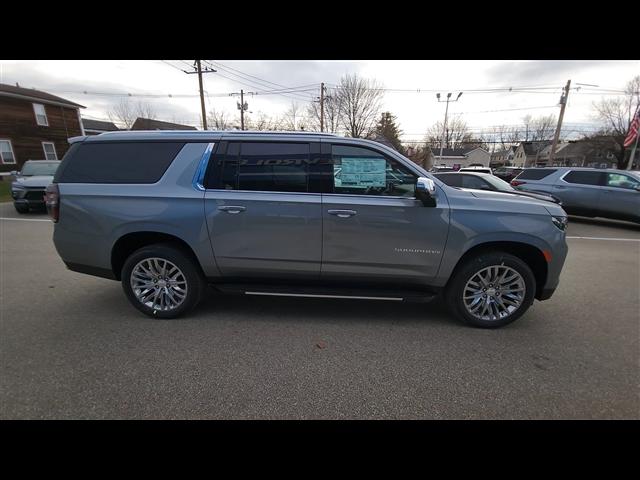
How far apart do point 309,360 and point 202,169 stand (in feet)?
7.24

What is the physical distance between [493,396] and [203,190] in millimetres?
3163

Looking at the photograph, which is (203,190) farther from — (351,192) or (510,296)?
(510,296)

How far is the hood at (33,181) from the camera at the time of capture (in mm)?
9359

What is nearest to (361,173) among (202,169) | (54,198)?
(202,169)

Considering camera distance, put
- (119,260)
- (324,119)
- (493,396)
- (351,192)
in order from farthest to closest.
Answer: (324,119)
(119,260)
(351,192)
(493,396)

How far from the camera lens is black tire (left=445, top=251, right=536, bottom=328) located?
3023mm

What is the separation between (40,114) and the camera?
915 inches

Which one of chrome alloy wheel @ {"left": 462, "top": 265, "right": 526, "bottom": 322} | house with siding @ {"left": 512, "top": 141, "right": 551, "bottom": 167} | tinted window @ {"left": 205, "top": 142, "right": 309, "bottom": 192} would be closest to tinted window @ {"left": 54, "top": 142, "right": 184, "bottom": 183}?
tinted window @ {"left": 205, "top": 142, "right": 309, "bottom": 192}

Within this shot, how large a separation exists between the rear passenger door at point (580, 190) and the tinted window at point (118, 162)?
11.2m

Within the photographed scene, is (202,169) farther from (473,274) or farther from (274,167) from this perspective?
(473,274)

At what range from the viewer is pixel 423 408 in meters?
2.10

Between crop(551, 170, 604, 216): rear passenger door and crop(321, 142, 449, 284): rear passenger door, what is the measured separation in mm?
9188

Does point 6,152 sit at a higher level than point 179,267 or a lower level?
higher
